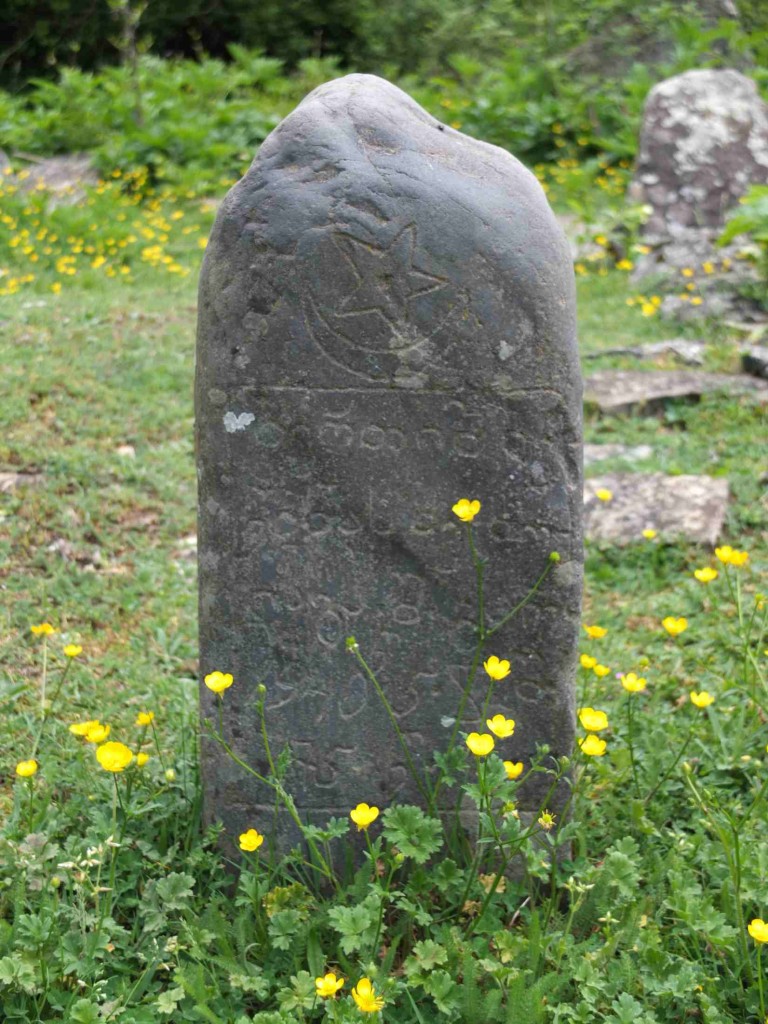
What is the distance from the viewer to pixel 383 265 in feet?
6.61

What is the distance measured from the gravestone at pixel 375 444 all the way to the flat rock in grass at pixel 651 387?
298 cm

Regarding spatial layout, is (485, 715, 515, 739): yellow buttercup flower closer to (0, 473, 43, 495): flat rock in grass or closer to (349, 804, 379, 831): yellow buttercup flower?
(349, 804, 379, 831): yellow buttercup flower

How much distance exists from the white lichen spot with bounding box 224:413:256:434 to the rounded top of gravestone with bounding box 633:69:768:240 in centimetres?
621

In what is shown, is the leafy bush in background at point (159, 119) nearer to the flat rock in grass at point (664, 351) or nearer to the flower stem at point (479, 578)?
the flat rock in grass at point (664, 351)

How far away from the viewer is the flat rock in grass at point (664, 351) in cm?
561

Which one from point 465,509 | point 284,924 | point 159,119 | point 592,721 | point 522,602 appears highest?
point 465,509

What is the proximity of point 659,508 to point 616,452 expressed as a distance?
703mm

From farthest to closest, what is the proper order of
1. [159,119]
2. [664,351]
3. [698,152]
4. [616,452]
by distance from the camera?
[159,119] < [698,152] < [664,351] < [616,452]

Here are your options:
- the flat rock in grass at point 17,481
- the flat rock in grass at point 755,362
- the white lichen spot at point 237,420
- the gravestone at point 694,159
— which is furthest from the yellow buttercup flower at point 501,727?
the gravestone at point 694,159

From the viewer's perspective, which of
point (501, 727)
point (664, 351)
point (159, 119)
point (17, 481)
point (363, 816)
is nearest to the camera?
point (363, 816)

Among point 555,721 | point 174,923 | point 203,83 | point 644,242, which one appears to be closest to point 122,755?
point 174,923

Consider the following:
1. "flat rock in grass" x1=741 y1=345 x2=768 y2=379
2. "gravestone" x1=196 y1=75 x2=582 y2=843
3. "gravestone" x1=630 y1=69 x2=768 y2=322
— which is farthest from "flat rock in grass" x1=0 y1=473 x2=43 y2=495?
"gravestone" x1=630 y1=69 x2=768 y2=322

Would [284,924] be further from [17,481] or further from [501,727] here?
[17,481]

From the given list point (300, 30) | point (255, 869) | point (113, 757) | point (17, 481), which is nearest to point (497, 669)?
point (255, 869)
